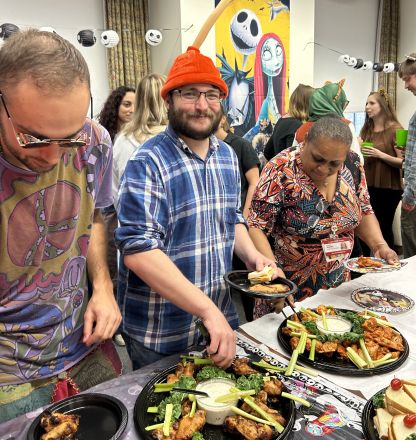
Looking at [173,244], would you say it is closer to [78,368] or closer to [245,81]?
[78,368]

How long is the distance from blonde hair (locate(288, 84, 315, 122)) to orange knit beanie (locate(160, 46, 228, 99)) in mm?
2004

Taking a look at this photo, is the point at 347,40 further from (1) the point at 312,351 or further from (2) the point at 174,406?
(2) the point at 174,406

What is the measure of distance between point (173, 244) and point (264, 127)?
137 inches

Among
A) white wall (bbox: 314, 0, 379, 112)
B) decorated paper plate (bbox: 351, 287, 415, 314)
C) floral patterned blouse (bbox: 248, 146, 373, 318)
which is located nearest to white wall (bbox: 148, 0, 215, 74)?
white wall (bbox: 314, 0, 379, 112)

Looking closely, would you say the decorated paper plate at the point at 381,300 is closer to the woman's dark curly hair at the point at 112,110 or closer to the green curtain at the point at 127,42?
the woman's dark curly hair at the point at 112,110

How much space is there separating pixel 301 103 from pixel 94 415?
2876mm

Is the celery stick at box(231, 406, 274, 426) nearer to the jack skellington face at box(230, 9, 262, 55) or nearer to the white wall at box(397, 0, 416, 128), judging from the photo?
the jack skellington face at box(230, 9, 262, 55)

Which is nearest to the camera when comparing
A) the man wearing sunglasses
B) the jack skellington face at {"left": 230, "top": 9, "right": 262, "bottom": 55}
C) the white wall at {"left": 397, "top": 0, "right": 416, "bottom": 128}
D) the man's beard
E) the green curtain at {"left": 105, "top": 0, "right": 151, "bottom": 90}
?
the man wearing sunglasses

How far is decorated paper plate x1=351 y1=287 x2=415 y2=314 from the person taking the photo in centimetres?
159

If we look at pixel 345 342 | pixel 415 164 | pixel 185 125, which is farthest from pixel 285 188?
pixel 415 164

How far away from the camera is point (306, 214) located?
1.85 meters

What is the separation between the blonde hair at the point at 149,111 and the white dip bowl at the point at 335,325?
1.57 meters

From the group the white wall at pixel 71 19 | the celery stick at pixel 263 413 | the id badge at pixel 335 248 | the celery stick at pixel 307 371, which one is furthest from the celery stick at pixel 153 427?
the white wall at pixel 71 19

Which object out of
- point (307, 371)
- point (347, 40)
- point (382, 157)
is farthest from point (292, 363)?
point (347, 40)
